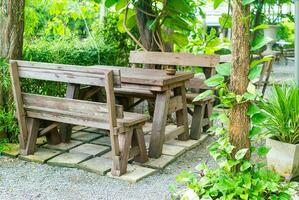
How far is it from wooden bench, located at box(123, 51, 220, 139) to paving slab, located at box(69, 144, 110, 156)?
624mm

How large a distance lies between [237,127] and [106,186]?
122 cm

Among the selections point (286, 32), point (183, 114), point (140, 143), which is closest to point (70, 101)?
point (140, 143)

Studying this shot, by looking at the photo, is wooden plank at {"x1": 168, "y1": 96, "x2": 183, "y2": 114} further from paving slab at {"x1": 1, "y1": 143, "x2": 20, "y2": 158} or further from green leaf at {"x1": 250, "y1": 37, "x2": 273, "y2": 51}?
green leaf at {"x1": 250, "y1": 37, "x2": 273, "y2": 51}

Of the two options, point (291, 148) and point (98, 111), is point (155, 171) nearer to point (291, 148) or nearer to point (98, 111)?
point (98, 111)

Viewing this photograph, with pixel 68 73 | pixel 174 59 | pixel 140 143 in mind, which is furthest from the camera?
pixel 174 59

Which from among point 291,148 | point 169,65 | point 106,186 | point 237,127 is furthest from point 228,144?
point 169,65

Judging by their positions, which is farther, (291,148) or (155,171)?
(155,171)

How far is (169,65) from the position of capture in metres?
4.62

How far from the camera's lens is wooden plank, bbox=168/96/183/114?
3842 millimetres

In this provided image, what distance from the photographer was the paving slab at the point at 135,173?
10.4 feet

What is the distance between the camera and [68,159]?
11.7 feet

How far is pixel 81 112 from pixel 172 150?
106 cm

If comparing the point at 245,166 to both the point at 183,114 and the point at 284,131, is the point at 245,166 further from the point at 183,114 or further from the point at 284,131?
the point at 183,114

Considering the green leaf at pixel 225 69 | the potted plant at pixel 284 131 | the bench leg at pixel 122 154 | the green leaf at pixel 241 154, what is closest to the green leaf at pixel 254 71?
the green leaf at pixel 225 69
